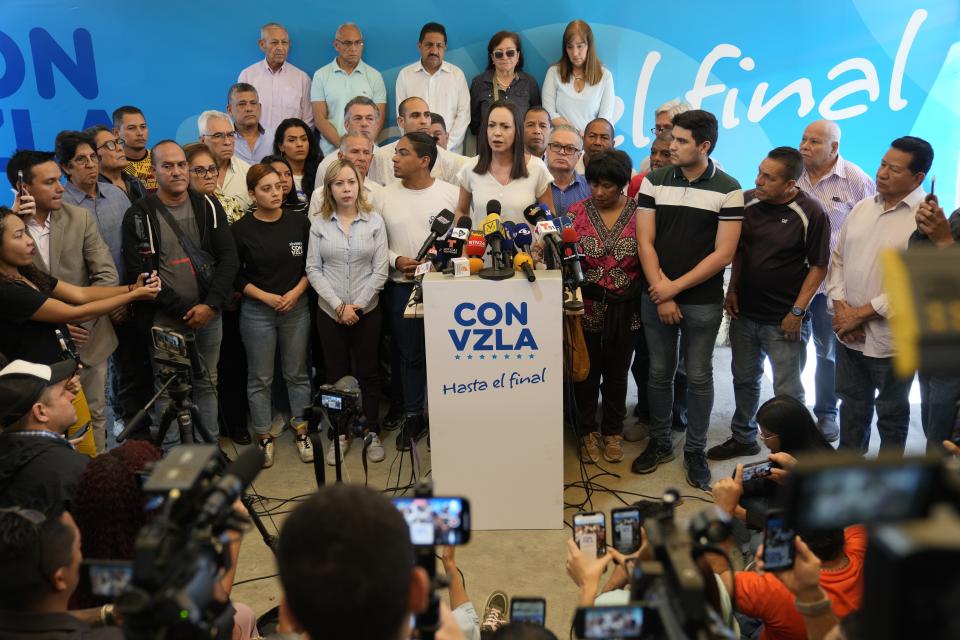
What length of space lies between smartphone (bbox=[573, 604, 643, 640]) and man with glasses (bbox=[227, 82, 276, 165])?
15.7 feet

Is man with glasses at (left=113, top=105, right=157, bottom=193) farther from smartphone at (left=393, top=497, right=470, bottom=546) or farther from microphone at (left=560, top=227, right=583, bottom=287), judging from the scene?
smartphone at (left=393, top=497, right=470, bottom=546)

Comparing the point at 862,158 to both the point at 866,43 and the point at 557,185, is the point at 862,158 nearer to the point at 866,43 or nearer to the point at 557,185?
the point at 866,43

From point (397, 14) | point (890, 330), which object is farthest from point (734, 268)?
point (397, 14)

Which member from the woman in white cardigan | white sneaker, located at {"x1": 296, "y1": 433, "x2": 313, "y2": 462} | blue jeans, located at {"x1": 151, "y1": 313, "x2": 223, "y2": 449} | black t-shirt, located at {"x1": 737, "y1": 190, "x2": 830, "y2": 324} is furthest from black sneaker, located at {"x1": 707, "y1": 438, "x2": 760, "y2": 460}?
the woman in white cardigan

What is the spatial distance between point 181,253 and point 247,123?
1.65m

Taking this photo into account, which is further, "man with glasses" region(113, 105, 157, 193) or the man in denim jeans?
"man with glasses" region(113, 105, 157, 193)

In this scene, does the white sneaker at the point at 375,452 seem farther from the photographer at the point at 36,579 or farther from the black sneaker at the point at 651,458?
the photographer at the point at 36,579

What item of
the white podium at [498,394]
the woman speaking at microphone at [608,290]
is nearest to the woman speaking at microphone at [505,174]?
the woman speaking at microphone at [608,290]

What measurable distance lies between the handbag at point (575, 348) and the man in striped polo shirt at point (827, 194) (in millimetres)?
1505

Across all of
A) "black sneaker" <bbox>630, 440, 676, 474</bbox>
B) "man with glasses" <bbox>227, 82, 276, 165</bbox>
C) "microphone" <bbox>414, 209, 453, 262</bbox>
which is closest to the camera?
"microphone" <bbox>414, 209, 453, 262</bbox>

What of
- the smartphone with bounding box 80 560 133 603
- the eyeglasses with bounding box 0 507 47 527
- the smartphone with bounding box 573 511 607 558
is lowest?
the smartphone with bounding box 573 511 607 558

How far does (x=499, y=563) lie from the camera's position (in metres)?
3.75

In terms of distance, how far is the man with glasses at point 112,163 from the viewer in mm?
4867

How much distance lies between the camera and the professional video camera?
4.77 feet
